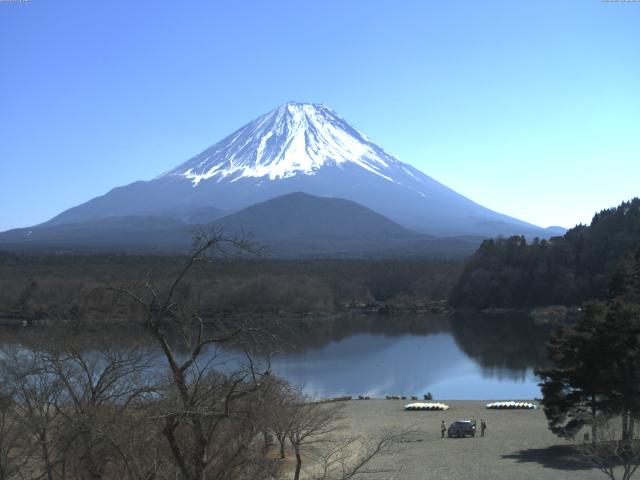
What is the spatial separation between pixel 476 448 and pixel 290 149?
126 meters

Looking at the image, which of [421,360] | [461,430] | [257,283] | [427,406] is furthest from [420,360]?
[257,283]

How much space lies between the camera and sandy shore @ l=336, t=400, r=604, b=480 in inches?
417

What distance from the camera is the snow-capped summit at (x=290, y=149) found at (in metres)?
134

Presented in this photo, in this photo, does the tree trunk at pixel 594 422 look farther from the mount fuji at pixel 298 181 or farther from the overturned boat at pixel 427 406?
the mount fuji at pixel 298 181

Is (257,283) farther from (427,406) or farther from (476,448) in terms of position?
(476,448)

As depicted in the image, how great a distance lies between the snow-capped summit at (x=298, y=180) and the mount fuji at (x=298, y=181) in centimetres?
17

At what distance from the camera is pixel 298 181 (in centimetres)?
13450

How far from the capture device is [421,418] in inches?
645

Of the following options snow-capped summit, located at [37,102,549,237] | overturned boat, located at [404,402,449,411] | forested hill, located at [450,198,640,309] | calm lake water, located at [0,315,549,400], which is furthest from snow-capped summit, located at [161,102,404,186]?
overturned boat, located at [404,402,449,411]

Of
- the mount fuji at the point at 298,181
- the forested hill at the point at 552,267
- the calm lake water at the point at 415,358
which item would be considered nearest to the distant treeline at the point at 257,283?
the forested hill at the point at 552,267

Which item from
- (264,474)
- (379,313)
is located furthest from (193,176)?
(264,474)

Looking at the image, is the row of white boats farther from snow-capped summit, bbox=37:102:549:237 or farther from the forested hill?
snow-capped summit, bbox=37:102:549:237

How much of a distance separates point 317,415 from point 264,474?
5319mm

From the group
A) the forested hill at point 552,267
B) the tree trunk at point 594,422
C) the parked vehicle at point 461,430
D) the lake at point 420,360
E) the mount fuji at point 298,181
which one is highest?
the mount fuji at point 298,181
